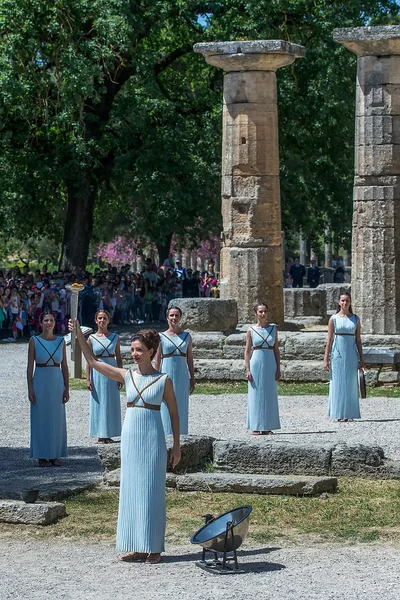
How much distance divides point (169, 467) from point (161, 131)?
2269 cm

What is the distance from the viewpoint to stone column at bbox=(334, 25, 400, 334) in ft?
70.8

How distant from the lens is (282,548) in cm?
960

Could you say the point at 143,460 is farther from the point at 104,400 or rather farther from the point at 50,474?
the point at 104,400

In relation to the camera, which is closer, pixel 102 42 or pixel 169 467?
pixel 169 467

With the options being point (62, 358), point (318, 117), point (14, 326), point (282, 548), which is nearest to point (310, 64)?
point (318, 117)

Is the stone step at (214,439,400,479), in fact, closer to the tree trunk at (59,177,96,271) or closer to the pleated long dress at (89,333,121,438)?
the pleated long dress at (89,333,121,438)

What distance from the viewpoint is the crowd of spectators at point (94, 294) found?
3102 cm

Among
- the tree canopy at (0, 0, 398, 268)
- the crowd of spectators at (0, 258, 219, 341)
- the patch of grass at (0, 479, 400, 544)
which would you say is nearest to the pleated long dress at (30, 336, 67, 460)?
the patch of grass at (0, 479, 400, 544)

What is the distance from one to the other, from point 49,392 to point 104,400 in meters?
1.43

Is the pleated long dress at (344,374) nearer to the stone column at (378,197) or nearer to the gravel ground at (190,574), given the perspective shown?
the stone column at (378,197)

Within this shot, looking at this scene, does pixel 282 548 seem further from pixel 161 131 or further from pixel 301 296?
pixel 161 131

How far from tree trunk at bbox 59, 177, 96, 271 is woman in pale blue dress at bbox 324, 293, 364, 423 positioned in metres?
18.8

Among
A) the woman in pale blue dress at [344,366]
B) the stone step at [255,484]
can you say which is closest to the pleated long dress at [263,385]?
the woman in pale blue dress at [344,366]

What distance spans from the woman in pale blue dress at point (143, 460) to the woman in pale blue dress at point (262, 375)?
6.54 meters
